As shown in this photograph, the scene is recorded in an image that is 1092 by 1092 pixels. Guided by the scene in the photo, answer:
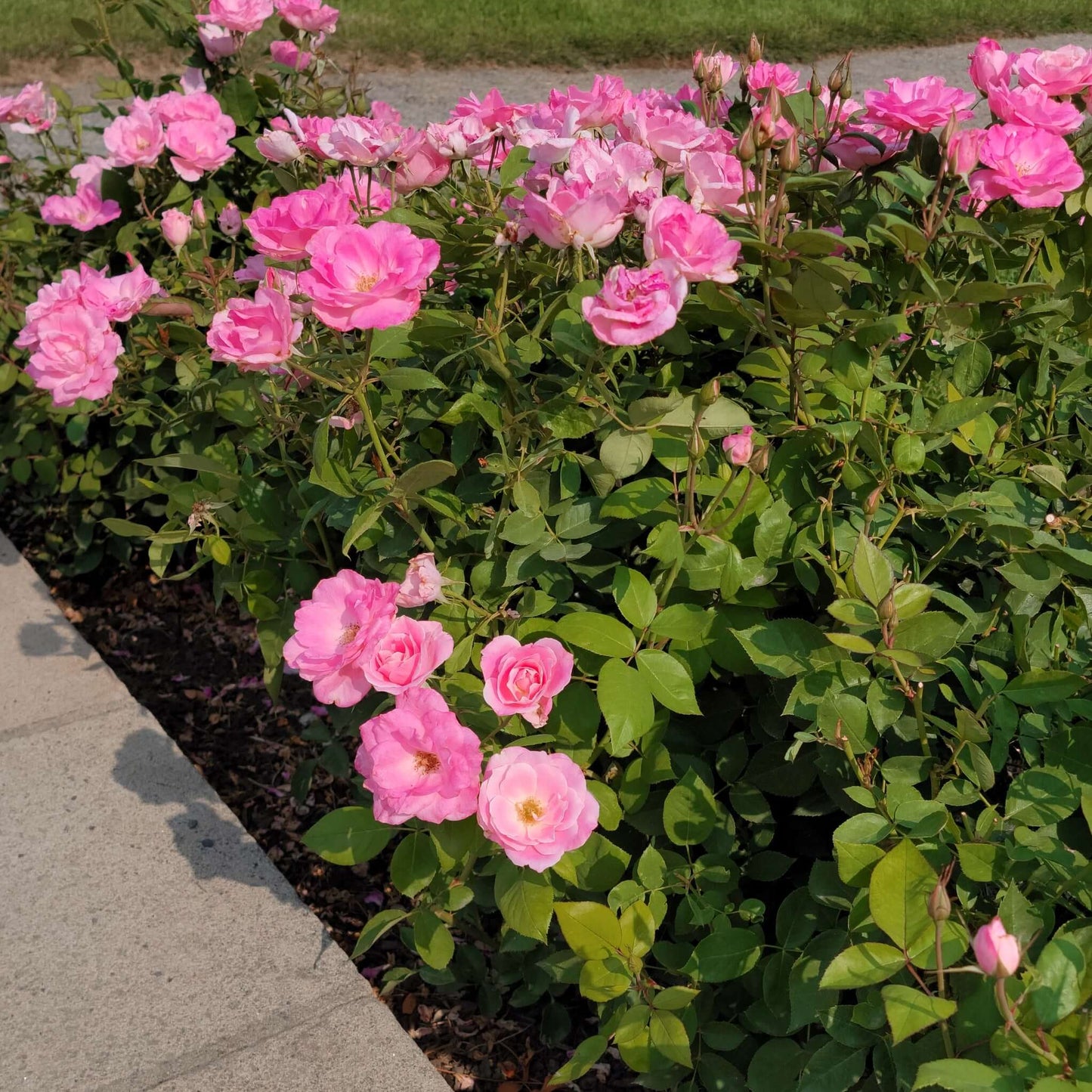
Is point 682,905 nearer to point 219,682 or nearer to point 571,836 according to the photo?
point 571,836

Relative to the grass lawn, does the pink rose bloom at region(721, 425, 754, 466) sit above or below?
above

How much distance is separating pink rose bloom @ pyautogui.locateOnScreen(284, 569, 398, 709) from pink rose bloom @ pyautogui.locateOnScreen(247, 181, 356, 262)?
417 millimetres

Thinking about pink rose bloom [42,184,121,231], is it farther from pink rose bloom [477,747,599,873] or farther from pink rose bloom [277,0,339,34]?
pink rose bloom [477,747,599,873]

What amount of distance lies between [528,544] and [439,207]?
723 millimetres

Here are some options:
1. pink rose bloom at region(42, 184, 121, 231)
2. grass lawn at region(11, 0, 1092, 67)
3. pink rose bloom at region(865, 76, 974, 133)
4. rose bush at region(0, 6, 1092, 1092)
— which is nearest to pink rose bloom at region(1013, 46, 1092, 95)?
rose bush at region(0, 6, 1092, 1092)

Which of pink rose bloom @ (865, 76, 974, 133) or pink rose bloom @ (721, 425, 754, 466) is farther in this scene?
pink rose bloom @ (865, 76, 974, 133)

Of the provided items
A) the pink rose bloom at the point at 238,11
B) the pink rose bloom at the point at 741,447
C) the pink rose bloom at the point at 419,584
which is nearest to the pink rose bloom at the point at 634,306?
the pink rose bloom at the point at 741,447

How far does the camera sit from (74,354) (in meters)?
1.68

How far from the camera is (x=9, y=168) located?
118 inches

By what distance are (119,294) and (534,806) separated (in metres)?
1.06

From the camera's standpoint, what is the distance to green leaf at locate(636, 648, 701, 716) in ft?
4.11

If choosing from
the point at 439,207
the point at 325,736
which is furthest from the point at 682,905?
the point at 439,207

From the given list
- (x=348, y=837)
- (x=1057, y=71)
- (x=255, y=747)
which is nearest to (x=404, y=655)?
(x=348, y=837)

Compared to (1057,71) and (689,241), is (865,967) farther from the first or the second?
(1057,71)
